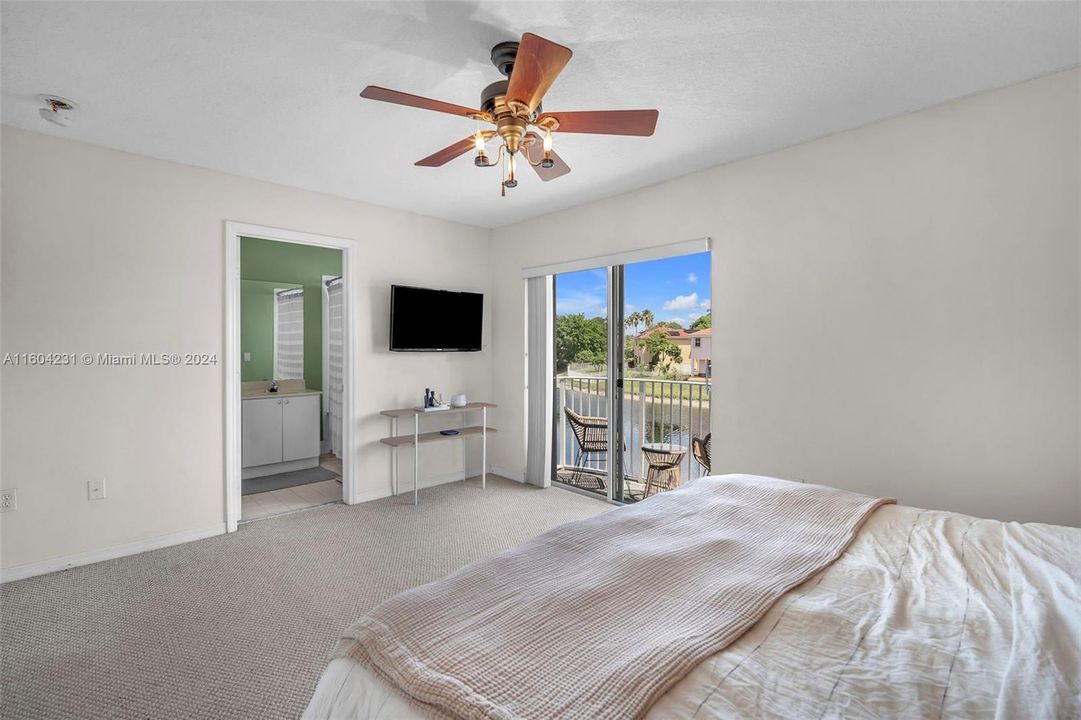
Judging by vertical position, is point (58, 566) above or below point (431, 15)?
below

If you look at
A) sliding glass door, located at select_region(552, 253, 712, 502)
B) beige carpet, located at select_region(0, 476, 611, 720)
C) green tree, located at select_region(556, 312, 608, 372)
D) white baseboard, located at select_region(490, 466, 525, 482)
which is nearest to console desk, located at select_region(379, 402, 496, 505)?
white baseboard, located at select_region(490, 466, 525, 482)

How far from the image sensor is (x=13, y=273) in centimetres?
277

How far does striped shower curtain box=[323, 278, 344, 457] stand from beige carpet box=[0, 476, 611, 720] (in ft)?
5.53

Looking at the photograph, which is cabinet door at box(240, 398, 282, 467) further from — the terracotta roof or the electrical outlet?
the terracotta roof

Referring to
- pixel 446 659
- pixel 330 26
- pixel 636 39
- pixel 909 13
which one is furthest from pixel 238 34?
pixel 909 13

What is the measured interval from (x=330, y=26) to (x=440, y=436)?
3220mm

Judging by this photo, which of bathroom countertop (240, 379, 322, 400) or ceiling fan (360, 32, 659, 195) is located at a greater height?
ceiling fan (360, 32, 659, 195)

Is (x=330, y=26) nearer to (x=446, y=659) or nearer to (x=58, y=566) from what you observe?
(x=446, y=659)

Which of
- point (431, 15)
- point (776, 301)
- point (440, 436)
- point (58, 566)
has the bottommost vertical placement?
point (58, 566)

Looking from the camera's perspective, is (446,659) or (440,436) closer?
(446,659)

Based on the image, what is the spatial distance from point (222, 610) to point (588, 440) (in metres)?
2.98

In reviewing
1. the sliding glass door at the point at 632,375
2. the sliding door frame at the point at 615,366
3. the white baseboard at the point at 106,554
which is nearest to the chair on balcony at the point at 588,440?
the sliding glass door at the point at 632,375

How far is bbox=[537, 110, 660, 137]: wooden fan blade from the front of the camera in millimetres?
1909

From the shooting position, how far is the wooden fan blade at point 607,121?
191 centimetres
